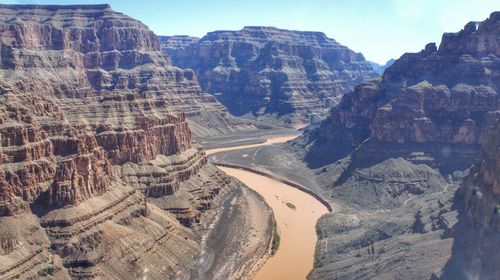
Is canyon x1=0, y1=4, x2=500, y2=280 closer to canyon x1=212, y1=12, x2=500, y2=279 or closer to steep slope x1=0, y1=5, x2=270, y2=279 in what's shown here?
steep slope x1=0, y1=5, x2=270, y2=279

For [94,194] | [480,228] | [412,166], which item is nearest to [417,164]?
[412,166]

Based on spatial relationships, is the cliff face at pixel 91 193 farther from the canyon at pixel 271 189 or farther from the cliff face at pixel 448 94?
the cliff face at pixel 448 94

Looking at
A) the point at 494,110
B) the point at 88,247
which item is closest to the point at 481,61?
the point at 494,110

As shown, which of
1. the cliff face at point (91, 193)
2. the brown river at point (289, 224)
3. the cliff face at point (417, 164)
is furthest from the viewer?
the brown river at point (289, 224)

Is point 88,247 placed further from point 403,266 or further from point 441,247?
point 441,247

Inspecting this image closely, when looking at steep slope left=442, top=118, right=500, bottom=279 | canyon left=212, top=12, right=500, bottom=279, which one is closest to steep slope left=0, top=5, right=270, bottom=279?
canyon left=212, top=12, right=500, bottom=279

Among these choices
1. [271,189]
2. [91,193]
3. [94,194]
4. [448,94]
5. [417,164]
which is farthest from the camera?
[271,189]

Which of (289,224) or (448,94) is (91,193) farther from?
(448,94)

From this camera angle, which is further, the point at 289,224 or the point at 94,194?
the point at 289,224

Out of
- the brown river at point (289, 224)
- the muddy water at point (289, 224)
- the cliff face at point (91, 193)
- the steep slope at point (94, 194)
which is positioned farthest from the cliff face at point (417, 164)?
the cliff face at point (91, 193)
